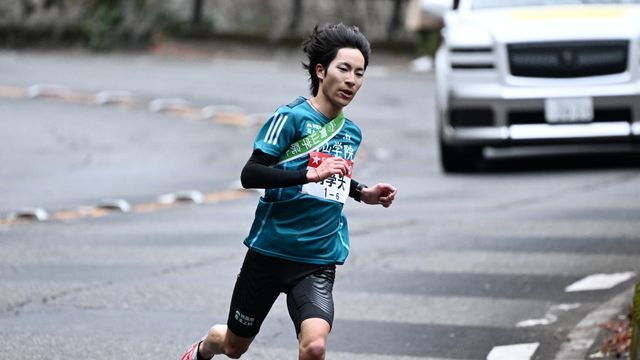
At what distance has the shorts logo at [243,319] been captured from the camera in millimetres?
6297

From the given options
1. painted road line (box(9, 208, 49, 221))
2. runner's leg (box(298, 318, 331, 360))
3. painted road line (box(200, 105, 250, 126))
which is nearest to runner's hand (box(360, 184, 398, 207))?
runner's leg (box(298, 318, 331, 360))

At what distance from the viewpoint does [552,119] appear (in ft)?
49.3

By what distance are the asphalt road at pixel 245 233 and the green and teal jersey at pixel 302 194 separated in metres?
2.05

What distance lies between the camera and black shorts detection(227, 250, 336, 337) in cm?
607

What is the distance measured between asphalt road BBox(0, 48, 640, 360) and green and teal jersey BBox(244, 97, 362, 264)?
2.05 meters

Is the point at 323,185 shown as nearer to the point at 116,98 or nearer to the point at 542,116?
the point at 542,116

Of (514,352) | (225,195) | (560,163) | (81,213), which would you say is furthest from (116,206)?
(514,352)

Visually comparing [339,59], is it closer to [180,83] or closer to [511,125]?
[511,125]

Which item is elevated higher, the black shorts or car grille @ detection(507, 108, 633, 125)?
the black shorts

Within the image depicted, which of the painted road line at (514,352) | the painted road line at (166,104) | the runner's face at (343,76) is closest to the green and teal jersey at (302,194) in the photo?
the runner's face at (343,76)

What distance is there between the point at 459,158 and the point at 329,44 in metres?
10.1

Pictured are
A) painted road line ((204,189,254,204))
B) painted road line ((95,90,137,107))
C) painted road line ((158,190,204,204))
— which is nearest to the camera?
painted road line ((158,190,204,204))

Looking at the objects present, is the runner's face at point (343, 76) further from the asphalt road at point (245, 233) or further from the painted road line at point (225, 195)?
the painted road line at point (225, 195)

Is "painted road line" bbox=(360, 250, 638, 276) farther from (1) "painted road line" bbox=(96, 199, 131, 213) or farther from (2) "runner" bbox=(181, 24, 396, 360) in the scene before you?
(2) "runner" bbox=(181, 24, 396, 360)
